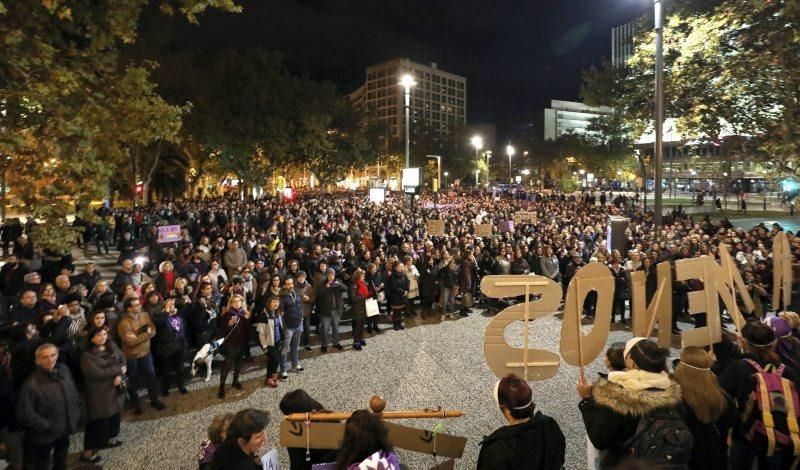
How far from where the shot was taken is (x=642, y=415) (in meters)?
3.11

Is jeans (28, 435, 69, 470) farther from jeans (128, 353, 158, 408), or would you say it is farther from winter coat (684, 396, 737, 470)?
winter coat (684, 396, 737, 470)

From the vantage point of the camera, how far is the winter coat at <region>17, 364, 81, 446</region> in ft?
15.9

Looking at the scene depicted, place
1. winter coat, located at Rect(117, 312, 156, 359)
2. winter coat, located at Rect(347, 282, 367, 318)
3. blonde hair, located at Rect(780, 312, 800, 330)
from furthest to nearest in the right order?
winter coat, located at Rect(347, 282, 367, 318) → winter coat, located at Rect(117, 312, 156, 359) → blonde hair, located at Rect(780, 312, 800, 330)

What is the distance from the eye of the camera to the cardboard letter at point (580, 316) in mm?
4996

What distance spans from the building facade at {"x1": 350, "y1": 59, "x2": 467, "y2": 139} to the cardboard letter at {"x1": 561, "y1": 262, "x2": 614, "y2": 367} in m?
131

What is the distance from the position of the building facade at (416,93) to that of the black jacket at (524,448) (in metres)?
133

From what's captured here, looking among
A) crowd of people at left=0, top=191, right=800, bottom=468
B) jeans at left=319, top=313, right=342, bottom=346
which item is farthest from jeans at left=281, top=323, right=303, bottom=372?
jeans at left=319, top=313, right=342, bottom=346

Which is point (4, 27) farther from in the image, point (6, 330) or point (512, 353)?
point (512, 353)

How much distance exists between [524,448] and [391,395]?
14.4ft

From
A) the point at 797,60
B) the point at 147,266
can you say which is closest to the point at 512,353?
the point at 147,266

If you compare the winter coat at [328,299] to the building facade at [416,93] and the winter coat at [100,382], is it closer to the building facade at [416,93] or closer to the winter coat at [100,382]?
the winter coat at [100,382]

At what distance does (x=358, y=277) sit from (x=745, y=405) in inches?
274

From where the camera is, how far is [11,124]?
6391 millimetres

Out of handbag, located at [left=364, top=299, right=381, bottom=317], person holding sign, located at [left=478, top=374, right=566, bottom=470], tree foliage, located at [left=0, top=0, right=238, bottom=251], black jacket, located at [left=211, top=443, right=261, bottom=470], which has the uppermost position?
tree foliage, located at [left=0, top=0, right=238, bottom=251]
